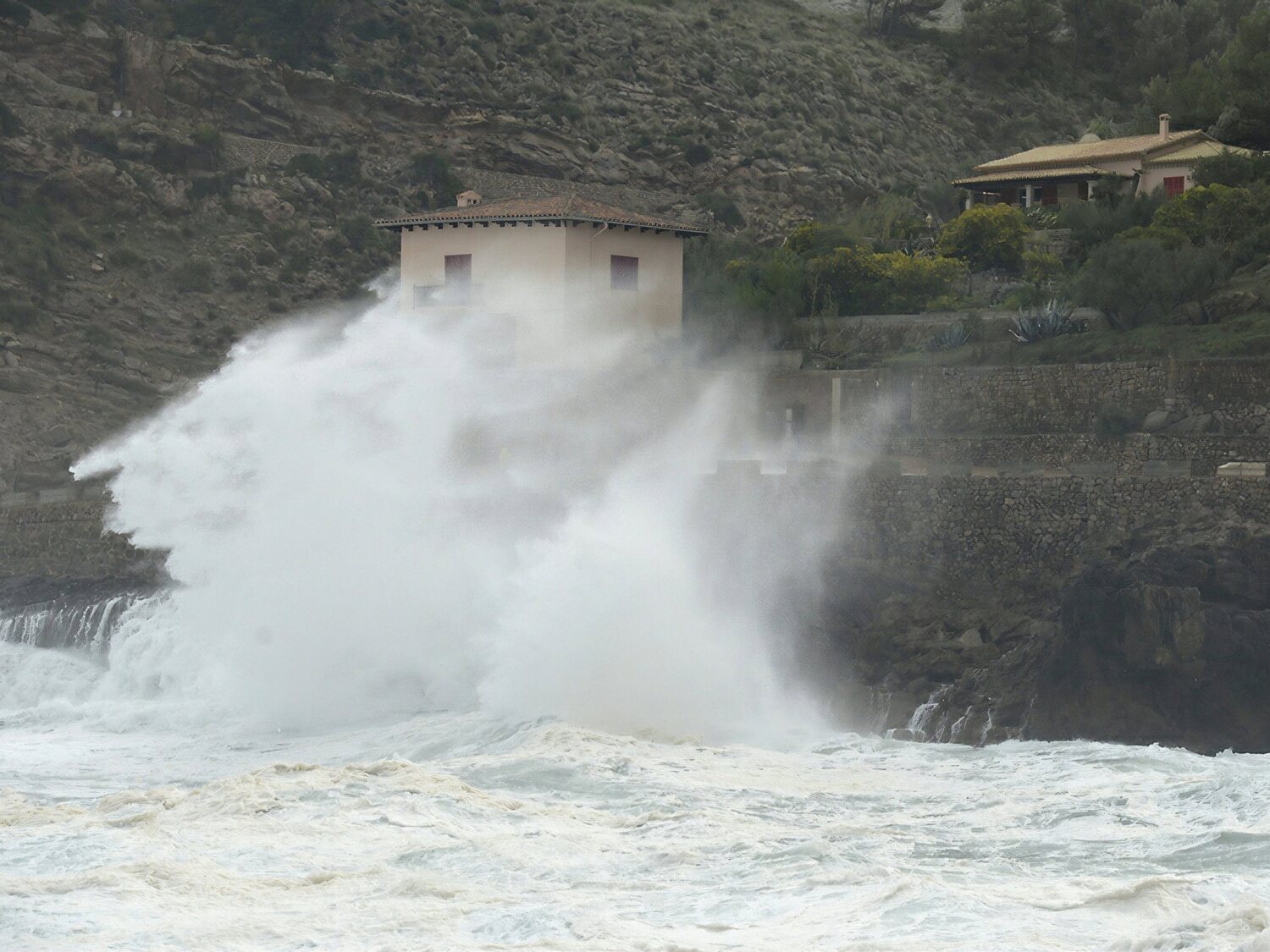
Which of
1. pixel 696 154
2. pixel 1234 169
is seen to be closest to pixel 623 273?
pixel 1234 169

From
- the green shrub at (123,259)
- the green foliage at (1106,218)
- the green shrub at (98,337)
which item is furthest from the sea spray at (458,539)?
the green shrub at (123,259)

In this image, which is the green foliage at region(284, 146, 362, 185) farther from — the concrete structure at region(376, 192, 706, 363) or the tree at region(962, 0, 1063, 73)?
the tree at region(962, 0, 1063, 73)

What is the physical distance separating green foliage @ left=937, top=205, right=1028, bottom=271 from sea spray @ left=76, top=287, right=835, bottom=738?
8.67 metres

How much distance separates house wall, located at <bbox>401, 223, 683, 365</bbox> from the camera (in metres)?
37.0

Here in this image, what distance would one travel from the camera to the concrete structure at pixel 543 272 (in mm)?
37062

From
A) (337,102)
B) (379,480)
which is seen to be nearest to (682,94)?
(337,102)

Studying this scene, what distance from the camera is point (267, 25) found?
6050cm

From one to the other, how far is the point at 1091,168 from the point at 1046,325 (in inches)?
474

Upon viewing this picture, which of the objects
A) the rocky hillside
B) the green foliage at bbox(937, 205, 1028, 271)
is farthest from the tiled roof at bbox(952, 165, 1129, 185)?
the rocky hillside

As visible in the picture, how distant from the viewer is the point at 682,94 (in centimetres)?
6588

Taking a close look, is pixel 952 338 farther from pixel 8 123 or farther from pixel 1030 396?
pixel 8 123

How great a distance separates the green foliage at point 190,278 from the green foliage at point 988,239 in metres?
19.3

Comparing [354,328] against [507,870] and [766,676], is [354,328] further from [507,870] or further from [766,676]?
[507,870]

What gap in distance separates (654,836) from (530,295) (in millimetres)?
20071
